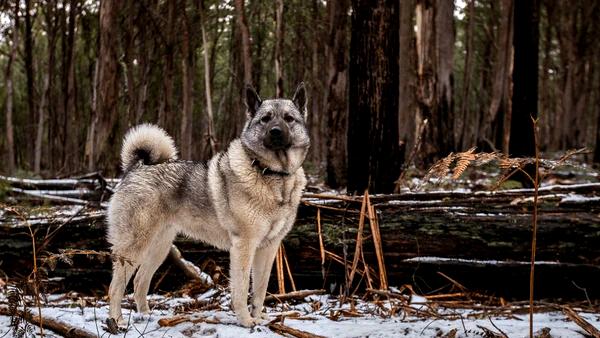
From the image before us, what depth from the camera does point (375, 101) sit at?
702 centimetres

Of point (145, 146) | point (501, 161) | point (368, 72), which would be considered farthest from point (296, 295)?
point (368, 72)

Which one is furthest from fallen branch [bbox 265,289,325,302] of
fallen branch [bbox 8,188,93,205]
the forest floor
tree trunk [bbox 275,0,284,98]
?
tree trunk [bbox 275,0,284,98]

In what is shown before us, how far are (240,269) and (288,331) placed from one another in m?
0.62

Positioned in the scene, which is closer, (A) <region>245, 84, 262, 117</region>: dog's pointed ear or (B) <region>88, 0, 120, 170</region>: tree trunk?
(A) <region>245, 84, 262, 117</region>: dog's pointed ear

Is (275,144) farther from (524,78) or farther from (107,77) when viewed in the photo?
(107,77)

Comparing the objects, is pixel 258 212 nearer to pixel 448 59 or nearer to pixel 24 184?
pixel 24 184

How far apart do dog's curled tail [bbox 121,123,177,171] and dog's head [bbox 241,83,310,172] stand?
2.71 feet

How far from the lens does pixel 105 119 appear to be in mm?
12836

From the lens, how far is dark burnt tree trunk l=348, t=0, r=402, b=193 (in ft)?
22.8

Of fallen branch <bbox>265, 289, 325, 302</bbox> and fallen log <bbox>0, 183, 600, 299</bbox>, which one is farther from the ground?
fallen log <bbox>0, 183, 600, 299</bbox>

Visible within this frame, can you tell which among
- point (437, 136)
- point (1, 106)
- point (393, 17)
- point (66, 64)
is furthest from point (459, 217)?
point (1, 106)

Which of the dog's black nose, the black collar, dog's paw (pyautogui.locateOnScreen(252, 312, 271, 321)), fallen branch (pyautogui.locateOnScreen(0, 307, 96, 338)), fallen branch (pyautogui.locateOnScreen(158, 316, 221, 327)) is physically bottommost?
dog's paw (pyautogui.locateOnScreen(252, 312, 271, 321))

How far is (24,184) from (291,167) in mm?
5772

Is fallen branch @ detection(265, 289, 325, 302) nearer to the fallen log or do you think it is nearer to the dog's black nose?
the fallen log
